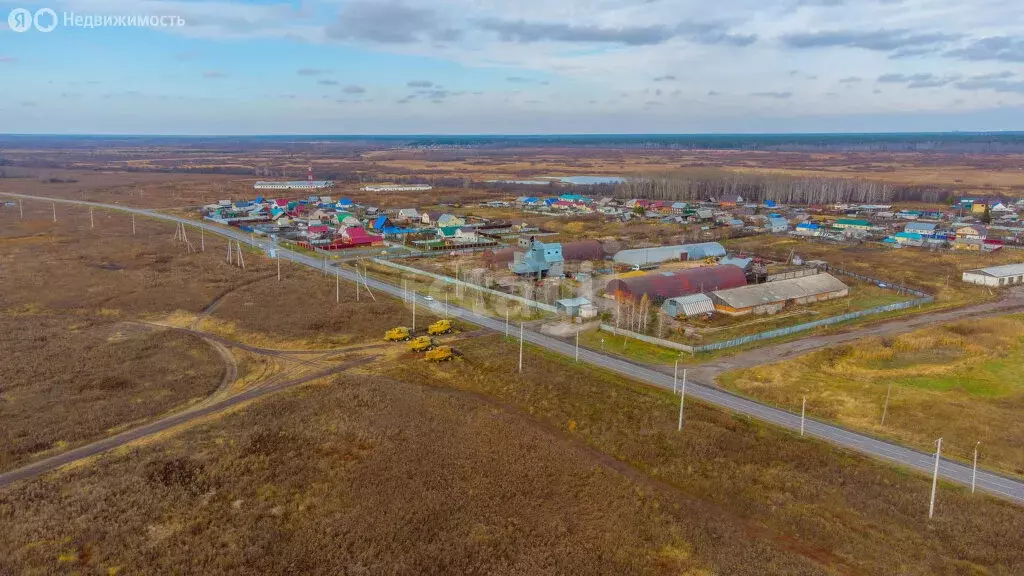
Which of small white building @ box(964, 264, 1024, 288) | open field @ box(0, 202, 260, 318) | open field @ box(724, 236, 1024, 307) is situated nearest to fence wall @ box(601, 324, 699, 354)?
open field @ box(724, 236, 1024, 307)

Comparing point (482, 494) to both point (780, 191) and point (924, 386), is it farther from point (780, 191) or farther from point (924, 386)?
point (780, 191)

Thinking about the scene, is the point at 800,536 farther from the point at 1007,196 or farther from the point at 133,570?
the point at 1007,196

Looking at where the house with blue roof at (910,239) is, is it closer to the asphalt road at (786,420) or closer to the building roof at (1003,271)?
the building roof at (1003,271)

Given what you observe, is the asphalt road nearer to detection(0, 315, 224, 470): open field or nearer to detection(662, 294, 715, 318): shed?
detection(662, 294, 715, 318): shed

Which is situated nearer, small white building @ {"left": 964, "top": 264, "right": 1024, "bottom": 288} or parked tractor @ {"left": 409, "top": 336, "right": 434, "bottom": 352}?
parked tractor @ {"left": 409, "top": 336, "right": 434, "bottom": 352}

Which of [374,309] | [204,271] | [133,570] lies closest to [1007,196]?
[374,309]

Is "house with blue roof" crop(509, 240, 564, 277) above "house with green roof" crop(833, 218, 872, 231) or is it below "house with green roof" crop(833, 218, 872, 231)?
below

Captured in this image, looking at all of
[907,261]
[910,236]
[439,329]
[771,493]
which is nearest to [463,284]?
[439,329]
